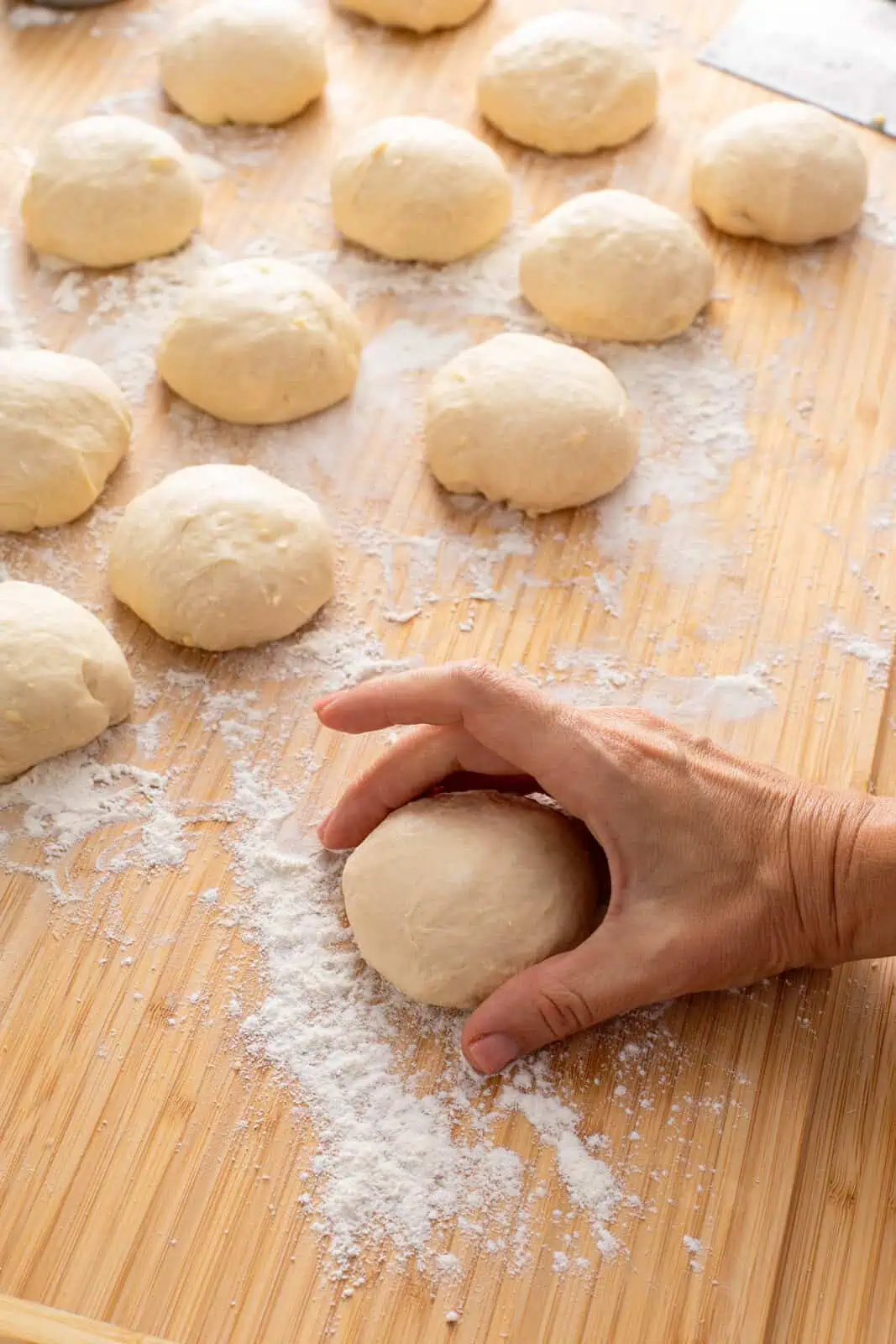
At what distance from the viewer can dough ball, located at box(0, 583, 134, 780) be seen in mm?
1618

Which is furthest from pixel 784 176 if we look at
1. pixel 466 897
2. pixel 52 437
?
pixel 466 897

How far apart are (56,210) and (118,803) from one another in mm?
1081

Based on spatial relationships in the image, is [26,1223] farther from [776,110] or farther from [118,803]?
[776,110]

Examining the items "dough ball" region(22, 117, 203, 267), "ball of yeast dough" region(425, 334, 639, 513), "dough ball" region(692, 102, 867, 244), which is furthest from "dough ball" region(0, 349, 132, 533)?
"dough ball" region(692, 102, 867, 244)

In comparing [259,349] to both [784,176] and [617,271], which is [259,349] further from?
[784,176]

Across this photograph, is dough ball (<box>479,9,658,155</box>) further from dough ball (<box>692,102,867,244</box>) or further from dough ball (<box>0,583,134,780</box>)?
dough ball (<box>0,583,134,780</box>)

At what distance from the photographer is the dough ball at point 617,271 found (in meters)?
2.11

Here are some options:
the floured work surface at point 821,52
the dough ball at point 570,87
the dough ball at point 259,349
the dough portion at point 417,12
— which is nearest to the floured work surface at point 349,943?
the dough ball at point 259,349

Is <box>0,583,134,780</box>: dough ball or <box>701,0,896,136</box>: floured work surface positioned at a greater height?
<box>701,0,896,136</box>: floured work surface

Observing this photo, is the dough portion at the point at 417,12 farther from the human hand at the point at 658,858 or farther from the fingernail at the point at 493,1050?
the fingernail at the point at 493,1050

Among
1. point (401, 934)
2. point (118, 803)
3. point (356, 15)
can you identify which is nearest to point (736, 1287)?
point (401, 934)

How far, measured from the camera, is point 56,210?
2168 millimetres

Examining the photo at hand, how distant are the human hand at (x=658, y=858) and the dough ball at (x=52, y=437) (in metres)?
0.69

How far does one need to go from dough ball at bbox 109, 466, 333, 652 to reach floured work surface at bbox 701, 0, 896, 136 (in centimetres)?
141
